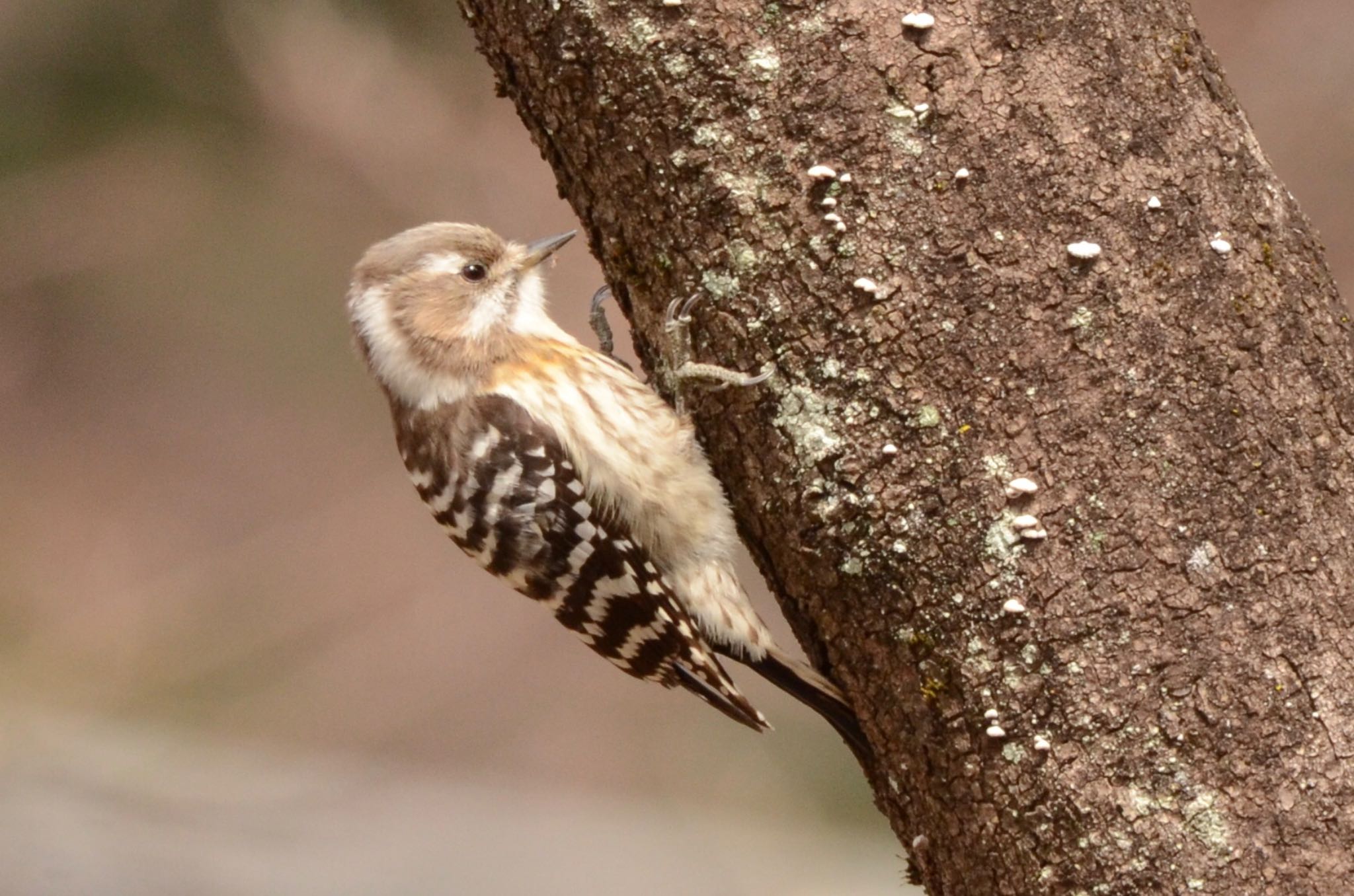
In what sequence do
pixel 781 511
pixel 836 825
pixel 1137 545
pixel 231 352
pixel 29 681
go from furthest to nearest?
pixel 231 352, pixel 29 681, pixel 836 825, pixel 781 511, pixel 1137 545

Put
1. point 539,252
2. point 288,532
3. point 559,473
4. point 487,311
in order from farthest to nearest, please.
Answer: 1. point 288,532
2. point 539,252
3. point 487,311
4. point 559,473

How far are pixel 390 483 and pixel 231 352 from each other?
60.9 inches

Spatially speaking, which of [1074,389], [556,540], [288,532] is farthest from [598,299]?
[288,532]

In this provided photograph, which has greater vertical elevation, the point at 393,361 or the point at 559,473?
the point at 393,361

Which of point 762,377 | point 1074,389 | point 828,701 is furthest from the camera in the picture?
point 828,701

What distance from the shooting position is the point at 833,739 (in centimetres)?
797

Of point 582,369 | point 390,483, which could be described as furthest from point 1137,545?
point 390,483

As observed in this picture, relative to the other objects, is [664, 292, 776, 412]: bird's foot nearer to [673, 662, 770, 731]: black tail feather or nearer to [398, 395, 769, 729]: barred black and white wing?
[398, 395, 769, 729]: barred black and white wing

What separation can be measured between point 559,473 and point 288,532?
251 inches

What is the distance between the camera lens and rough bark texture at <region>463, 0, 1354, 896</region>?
2.27 m

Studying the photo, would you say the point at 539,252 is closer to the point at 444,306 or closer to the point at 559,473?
the point at 444,306

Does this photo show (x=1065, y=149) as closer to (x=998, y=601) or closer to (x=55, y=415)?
(x=998, y=601)

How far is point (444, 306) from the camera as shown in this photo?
11.8ft

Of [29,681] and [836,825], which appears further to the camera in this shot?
[29,681]
